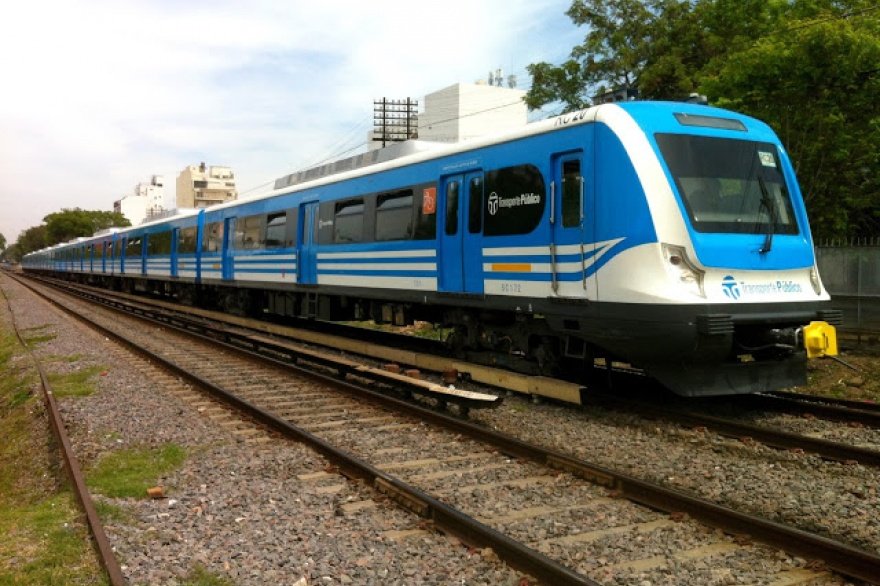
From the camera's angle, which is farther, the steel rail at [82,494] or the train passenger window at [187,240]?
the train passenger window at [187,240]

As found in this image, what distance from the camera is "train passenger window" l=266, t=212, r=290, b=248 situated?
49.3 feet

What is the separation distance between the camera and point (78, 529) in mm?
4664

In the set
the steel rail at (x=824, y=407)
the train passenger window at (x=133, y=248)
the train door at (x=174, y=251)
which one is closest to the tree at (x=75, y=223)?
the train passenger window at (x=133, y=248)

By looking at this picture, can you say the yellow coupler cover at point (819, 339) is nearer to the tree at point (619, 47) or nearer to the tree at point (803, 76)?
A: the tree at point (803, 76)

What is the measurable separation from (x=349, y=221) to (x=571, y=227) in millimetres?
5653

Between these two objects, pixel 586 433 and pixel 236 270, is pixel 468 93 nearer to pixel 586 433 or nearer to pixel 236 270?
pixel 236 270

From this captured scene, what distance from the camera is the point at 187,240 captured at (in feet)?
71.5

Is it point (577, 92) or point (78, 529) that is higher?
point (577, 92)

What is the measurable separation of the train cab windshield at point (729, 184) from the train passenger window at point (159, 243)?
66.1 ft

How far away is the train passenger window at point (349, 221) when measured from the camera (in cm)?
1207

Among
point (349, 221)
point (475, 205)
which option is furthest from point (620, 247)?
point (349, 221)

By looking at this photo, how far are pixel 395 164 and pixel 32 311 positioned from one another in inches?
832

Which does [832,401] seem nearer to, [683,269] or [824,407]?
[824,407]

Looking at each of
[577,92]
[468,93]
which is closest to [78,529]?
[577,92]
